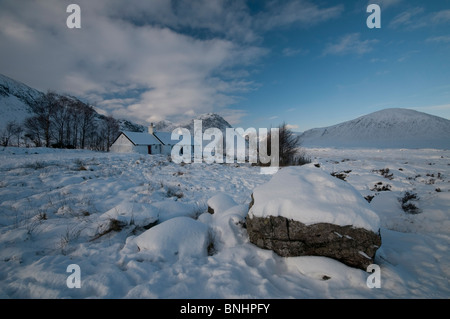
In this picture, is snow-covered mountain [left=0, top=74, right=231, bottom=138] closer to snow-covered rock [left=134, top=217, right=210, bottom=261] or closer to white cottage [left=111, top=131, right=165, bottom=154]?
white cottage [left=111, top=131, right=165, bottom=154]

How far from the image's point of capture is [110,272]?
2.26 meters

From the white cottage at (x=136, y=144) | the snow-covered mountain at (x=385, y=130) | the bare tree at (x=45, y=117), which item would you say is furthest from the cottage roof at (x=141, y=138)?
the snow-covered mountain at (x=385, y=130)

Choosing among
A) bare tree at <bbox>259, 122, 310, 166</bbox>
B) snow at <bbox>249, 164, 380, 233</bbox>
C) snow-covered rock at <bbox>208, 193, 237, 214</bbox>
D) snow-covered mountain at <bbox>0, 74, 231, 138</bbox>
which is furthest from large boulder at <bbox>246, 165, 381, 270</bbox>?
snow-covered mountain at <bbox>0, 74, 231, 138</bbox>

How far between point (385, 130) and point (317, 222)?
349 feet

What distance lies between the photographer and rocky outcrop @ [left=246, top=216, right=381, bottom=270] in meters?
2.45

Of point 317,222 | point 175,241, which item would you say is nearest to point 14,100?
point 175,241

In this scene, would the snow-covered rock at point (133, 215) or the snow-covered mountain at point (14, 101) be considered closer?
the snow-covered rock at point (133, 215)

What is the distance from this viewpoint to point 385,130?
7844 cm

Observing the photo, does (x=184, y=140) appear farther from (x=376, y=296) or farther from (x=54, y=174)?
(x=376, y=296)

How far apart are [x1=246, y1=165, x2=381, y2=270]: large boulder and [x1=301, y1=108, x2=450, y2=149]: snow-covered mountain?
71.3m

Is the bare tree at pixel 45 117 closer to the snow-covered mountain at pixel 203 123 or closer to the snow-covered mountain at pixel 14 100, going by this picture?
the snow-covered mountain at pixel 14 100

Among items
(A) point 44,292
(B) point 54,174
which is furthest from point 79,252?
(B) point 54,174

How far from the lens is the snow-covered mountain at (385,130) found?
6757cm

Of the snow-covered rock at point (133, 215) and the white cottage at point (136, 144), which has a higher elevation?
the white cottage at point (136, 144)
